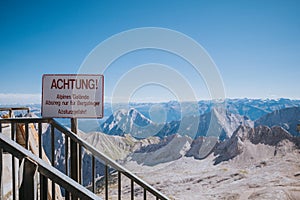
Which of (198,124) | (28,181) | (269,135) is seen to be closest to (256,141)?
(269,135)

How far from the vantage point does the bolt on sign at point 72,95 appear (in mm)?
2768

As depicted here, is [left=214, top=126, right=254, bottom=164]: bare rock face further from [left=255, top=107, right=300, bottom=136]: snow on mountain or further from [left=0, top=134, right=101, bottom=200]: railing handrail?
[left=0, top=134, right=101, bottom=200]: railing handrail

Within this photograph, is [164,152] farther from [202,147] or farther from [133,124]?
[133,124]

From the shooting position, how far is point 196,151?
3350 centimetres

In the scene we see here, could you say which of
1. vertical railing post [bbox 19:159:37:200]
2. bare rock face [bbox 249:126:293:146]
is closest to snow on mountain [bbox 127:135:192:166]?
bare rock face [bbox 249:126:293:146]

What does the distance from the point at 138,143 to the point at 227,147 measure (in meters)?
17.1

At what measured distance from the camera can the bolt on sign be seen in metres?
2.77

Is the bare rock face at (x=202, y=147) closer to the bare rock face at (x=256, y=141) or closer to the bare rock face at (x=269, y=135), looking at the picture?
the bare rock face at (x=256, y=141)

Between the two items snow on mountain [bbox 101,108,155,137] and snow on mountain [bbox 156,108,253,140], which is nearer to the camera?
snow on mountain [bbox 101,108,155,137]

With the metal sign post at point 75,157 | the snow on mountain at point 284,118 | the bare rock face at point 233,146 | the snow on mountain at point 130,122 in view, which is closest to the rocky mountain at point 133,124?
the snow on mountain at point 130,122

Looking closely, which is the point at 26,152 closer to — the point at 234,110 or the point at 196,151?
the point at 196,151

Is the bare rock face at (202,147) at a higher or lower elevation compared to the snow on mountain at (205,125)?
lower

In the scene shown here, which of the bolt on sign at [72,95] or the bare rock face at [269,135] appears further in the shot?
the bare rock face at [269,135]

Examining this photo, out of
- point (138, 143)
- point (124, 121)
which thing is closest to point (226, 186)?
point (124, 121)
